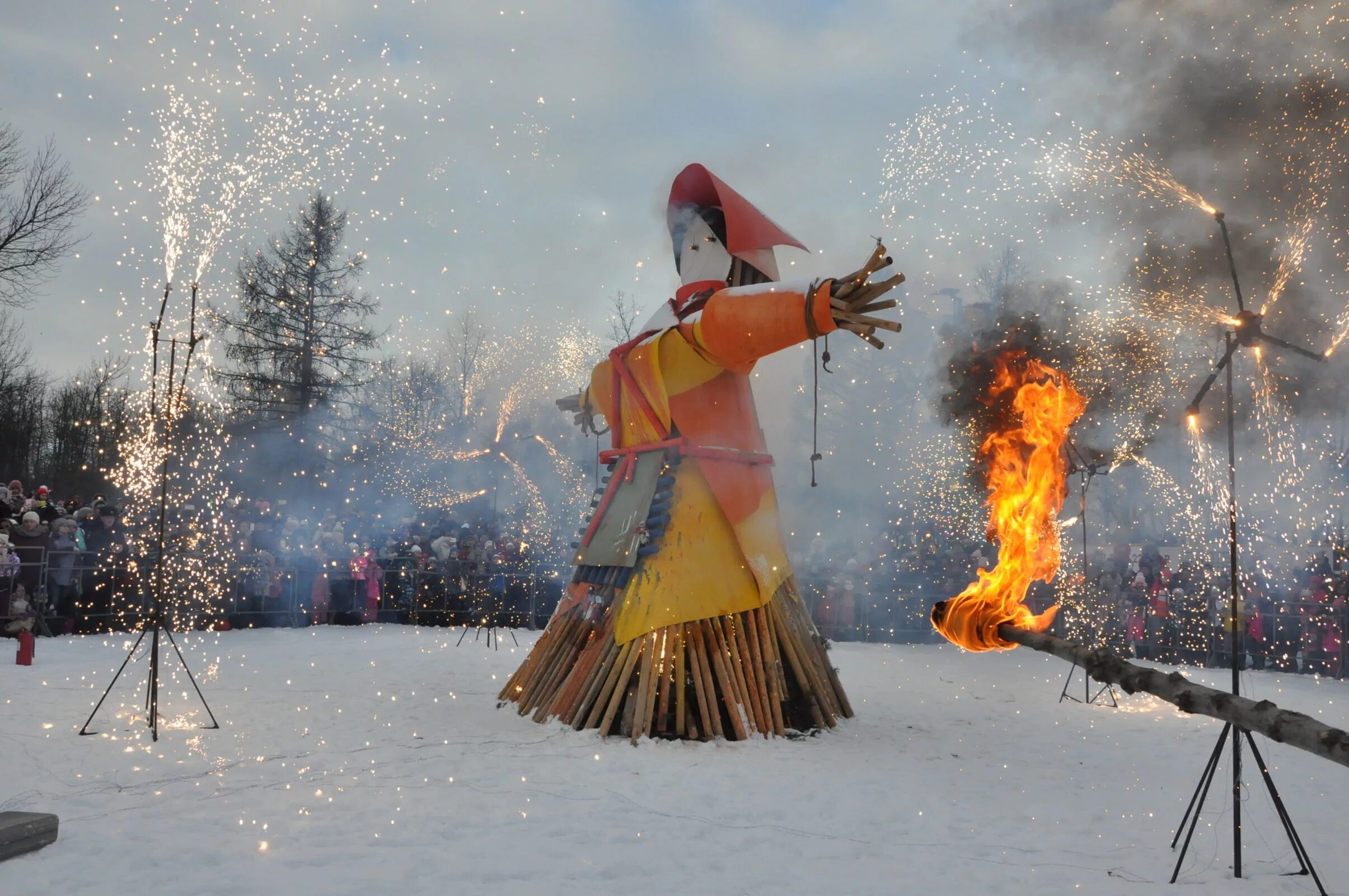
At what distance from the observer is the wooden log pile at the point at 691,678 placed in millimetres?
7719

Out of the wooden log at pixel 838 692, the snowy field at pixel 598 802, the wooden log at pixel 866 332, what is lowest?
the snowy field at pixel 598 802

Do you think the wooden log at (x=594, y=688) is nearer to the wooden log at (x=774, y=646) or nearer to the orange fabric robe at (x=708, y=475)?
the orange fabric robe at (x=708, y=475)

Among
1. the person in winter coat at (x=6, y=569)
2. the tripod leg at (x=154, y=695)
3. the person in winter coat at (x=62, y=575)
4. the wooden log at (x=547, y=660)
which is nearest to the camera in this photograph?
the tripod leg at (x=154, y=695)

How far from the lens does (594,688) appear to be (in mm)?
7965

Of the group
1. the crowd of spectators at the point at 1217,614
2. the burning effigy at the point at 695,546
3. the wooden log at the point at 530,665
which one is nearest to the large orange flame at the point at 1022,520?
the burning effigy at the point at 695,546

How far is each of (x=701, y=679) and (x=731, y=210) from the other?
4.06 meters

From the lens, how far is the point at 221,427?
26375mm

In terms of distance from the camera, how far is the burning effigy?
25.4 feet

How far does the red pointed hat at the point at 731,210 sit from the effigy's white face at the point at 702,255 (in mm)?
140

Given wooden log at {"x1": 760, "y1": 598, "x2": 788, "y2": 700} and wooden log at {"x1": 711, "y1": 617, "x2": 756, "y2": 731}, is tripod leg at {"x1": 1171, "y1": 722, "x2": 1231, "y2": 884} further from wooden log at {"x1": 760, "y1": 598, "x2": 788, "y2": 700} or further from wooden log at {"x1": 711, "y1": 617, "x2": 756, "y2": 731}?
wooden log at {"x1": 760, "y1": 598, "x2": 788, "y2": 700}

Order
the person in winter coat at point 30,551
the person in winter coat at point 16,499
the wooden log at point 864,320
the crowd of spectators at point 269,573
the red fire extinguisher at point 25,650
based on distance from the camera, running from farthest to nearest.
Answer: the person in winter coat at point 16,499 → the crowd of spectators at point 269,573 → the person in winter coat at point 30,551 → the red fire extinguisher at point 25,650 → the wooden log at point 864,320

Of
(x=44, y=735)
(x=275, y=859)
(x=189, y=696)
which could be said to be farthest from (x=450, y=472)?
(x=275, y=859)

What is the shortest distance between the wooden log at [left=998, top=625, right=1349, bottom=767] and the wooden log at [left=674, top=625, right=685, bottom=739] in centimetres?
341

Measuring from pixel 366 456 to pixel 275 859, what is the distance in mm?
25645
